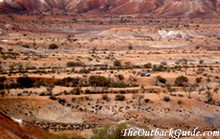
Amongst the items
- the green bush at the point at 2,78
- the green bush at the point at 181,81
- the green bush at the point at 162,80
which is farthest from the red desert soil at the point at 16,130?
the green bush at the point at 181,81

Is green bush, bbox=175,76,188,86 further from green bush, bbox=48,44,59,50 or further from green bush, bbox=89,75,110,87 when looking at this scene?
green bush, bbox=48,44,59,50

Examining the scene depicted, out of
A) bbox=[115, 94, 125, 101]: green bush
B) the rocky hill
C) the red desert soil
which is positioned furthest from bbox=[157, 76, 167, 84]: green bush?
the rocky hill

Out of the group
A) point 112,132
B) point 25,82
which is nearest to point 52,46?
point 25,82

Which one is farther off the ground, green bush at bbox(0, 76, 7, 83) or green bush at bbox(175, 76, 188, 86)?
green bush at bbox(0, 76, 7, 83)

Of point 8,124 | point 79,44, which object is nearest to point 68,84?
point 8,124

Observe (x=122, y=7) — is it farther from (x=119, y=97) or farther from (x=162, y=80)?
(x=119, y=97)

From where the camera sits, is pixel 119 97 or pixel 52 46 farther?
pixel 52 46

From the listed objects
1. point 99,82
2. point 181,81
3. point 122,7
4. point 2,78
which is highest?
point 122,7

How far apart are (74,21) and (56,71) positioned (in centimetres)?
8433

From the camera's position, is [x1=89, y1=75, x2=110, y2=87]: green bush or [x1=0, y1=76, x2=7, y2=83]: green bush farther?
[x1=0, y1=76, x2=7, y2=83]: green bush

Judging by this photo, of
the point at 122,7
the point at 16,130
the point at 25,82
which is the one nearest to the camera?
the point at 16,130

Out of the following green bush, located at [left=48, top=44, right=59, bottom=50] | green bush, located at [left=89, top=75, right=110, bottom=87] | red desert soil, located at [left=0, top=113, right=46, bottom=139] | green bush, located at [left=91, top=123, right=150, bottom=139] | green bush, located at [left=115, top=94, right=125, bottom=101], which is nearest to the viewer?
green bush, located at [left=91, top=123, right=150, bottom=139]

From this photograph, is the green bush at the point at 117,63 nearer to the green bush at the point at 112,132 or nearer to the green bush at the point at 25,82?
the green bush at the point at 25,82

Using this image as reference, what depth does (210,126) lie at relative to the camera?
3472 cm
